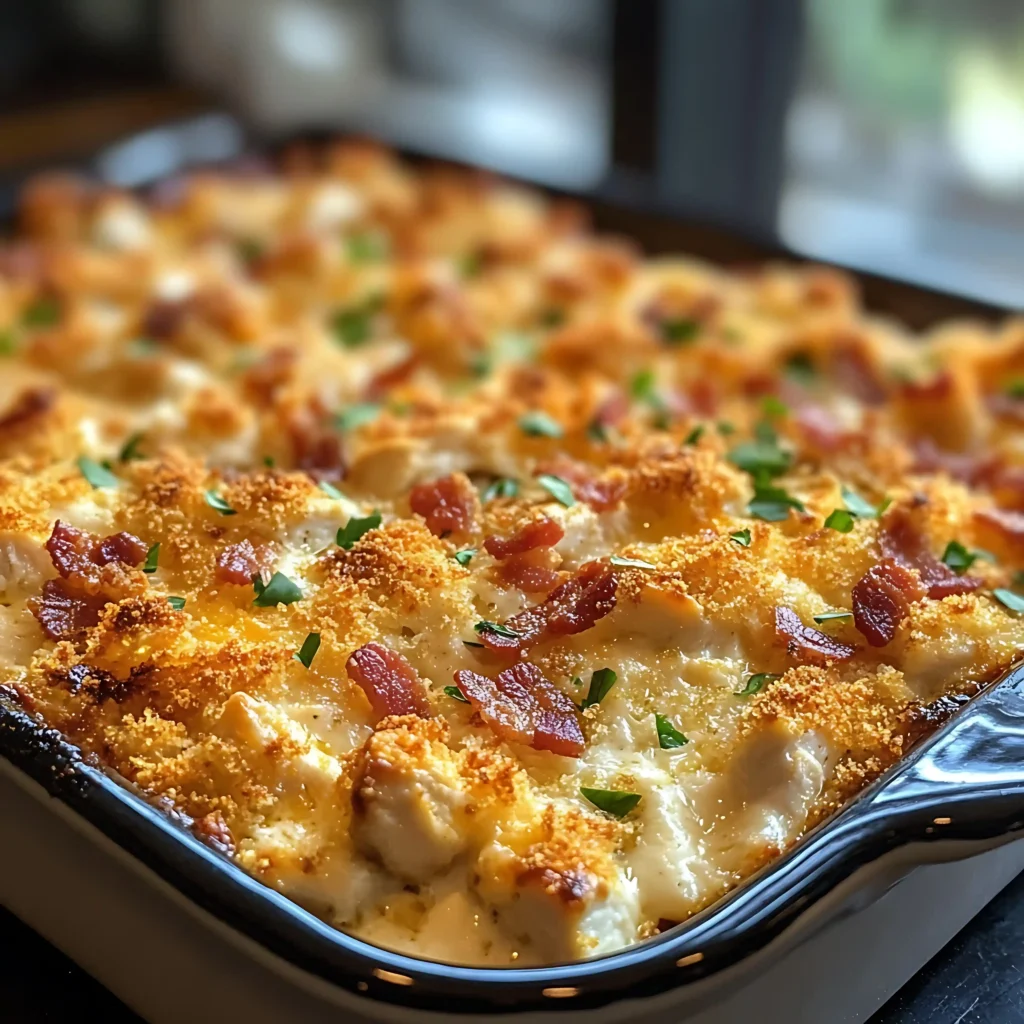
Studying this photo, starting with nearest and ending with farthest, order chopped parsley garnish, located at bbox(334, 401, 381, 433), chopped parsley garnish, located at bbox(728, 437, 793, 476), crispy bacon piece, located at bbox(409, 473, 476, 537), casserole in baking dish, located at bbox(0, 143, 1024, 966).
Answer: casserole in baking dish, located at bbox(0, 143, 1024, 966) < crispy bacon piece, located at bbox(409, 473, 476, 537) < chopped parsley garnish, located at bbox(728, 437, 793, 476) < chopped parsley garnish, located at bbox(334, 401, 381, 433)

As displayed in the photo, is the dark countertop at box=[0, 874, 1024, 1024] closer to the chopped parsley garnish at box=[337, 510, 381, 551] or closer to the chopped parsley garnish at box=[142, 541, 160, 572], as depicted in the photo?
the chopped parsley garnish at box=[142, 541, 160, 572]

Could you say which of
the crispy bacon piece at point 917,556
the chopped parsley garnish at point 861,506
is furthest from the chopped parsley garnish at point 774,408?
the crispy bacon piece at point 917,556

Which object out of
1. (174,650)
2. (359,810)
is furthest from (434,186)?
(359,810)

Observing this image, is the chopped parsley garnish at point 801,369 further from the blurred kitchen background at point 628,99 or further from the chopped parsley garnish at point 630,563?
the chopped parsley garnish at point 630,563

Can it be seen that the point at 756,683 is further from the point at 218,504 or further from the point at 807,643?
the point at 218,504

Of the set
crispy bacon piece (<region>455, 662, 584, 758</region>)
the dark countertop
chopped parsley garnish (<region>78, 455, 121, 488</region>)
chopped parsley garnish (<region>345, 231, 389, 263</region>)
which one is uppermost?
chopped parsley garnish (<region>78, 455, 121, 488</region>)

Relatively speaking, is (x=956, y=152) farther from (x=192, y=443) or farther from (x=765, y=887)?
(x=765, y=887)

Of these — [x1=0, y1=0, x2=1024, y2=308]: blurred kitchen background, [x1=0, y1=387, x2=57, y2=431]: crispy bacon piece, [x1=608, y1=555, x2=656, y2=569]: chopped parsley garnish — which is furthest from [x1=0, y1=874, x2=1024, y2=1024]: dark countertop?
[x1=0, y1=0, x2=1024, y2=308]: blurred kitchen background
